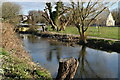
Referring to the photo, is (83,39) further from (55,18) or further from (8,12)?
(55,18)

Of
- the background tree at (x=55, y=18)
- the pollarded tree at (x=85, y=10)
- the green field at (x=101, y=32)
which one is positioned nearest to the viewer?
the pollarded tree at (x=85, y=10)

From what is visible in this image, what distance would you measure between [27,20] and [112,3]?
18968 millimetres

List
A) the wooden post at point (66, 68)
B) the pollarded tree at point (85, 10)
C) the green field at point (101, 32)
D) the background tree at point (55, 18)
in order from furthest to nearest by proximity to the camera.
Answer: the background tree at point (55, 18) → the green field at point (101, 32) → the pollarded tree at point (85, 10) → the wooden post at point (66, 68)

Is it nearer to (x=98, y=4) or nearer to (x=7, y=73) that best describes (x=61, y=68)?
(x=7, y=73)

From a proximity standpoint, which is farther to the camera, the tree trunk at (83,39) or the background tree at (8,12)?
the background tree at (8,12)

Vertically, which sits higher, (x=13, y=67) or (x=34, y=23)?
(x=34, y=23)

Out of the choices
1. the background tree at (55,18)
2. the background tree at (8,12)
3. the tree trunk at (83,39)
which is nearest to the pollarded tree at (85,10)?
the tree trunk at (83,39)

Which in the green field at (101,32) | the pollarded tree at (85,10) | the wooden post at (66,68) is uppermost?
the pollarded tree at (85,10)

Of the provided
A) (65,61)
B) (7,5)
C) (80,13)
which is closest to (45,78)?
(65,61)

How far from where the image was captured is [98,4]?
19125 mm

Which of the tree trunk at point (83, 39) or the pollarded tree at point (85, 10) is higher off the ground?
the pollarded tree at point (85, 10)

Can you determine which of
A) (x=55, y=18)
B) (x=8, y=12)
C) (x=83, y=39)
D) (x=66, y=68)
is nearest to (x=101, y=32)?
(x=83, y=39)

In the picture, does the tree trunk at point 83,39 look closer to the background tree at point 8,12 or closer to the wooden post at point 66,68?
the background tree at point 8,12

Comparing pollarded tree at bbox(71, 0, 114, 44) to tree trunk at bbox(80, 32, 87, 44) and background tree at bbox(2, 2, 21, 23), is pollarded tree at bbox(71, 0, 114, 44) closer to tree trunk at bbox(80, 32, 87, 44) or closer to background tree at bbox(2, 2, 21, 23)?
tree trunk at bbox(80, 32, 87, 44)
